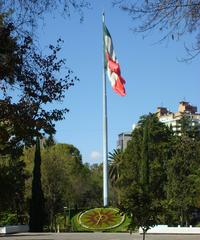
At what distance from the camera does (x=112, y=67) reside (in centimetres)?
5100

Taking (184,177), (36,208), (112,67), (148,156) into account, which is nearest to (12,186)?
(36,208)

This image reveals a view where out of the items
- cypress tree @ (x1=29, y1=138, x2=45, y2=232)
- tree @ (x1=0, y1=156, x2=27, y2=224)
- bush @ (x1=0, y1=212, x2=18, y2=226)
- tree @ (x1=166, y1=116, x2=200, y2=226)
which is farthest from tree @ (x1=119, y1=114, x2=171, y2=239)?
bush @ (x1=0, y1=212, x2=18, y2=226)

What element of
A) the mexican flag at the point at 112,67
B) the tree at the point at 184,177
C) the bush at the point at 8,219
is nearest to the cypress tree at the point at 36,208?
the bush at the point at 8,219

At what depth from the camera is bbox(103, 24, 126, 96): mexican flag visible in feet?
164

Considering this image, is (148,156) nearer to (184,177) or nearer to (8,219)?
(184,177)

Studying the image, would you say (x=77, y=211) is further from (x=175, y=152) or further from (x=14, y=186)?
(x=175, y=152)

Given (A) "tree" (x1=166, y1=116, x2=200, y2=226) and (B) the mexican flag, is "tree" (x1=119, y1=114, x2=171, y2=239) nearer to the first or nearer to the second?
(A) "tree" (x1=166, y1=116, x2=200, y2=226)

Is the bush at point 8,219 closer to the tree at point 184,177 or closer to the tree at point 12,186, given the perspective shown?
the tree at point 12,186

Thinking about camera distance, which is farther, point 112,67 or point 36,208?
point 112,67

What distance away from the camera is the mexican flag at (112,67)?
50000mm

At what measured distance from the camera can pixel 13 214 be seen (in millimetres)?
53844

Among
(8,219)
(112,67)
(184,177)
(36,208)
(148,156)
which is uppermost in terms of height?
(112,67)

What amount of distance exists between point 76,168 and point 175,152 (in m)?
16.2

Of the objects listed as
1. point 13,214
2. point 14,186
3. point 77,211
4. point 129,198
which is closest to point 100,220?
point 77,211
